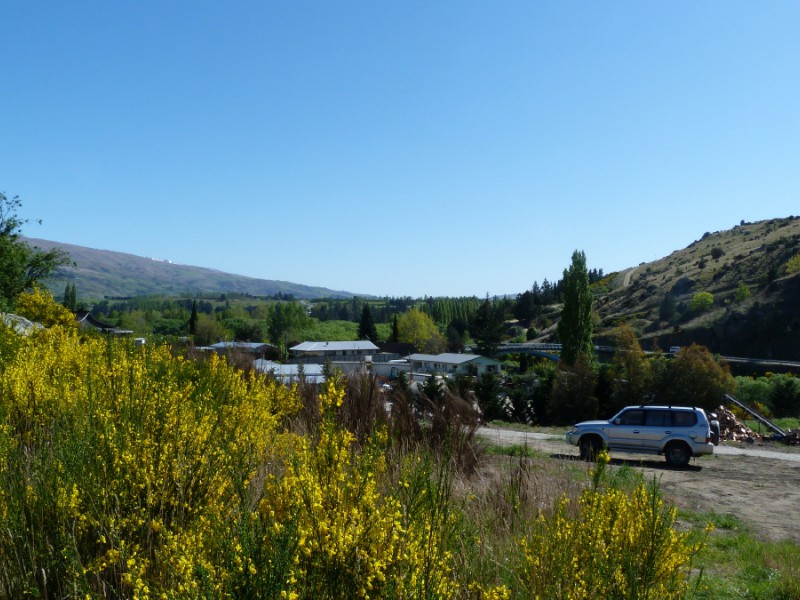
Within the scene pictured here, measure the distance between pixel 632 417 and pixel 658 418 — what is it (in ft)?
2.11

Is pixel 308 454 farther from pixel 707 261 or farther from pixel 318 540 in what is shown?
pixel 707 261

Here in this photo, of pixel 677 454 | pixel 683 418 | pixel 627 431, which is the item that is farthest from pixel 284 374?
pixel 683 418

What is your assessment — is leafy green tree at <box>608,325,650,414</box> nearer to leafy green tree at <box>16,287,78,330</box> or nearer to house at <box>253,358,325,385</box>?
house at <box>253,358,325,385</box>

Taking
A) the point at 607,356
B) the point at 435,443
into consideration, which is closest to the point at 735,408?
the point at 435,443

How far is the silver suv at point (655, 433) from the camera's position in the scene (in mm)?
15461

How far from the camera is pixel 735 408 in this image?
27.2 meters

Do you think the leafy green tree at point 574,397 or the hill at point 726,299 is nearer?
the leafy green tree at point 574,397

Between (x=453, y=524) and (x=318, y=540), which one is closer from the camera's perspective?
(x=318, y=540)

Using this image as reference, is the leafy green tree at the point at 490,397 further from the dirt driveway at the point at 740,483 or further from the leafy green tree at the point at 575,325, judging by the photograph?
the leafy green tree at the point at 575,325

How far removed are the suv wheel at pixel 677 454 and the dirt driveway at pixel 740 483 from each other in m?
0.22

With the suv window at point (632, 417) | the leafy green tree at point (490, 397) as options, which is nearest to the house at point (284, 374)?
the suv window at point (632, 417)

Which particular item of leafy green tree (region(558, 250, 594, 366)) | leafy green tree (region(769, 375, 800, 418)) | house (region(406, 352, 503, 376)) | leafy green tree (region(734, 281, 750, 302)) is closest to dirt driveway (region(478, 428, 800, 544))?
leafy green tree (region(769, 375, 800, 418))

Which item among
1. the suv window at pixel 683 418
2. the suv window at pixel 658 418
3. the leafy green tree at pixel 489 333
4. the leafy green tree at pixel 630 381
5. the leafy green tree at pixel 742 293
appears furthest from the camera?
the leafy green tree at pixel 489 333

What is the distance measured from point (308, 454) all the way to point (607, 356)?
7061cm
